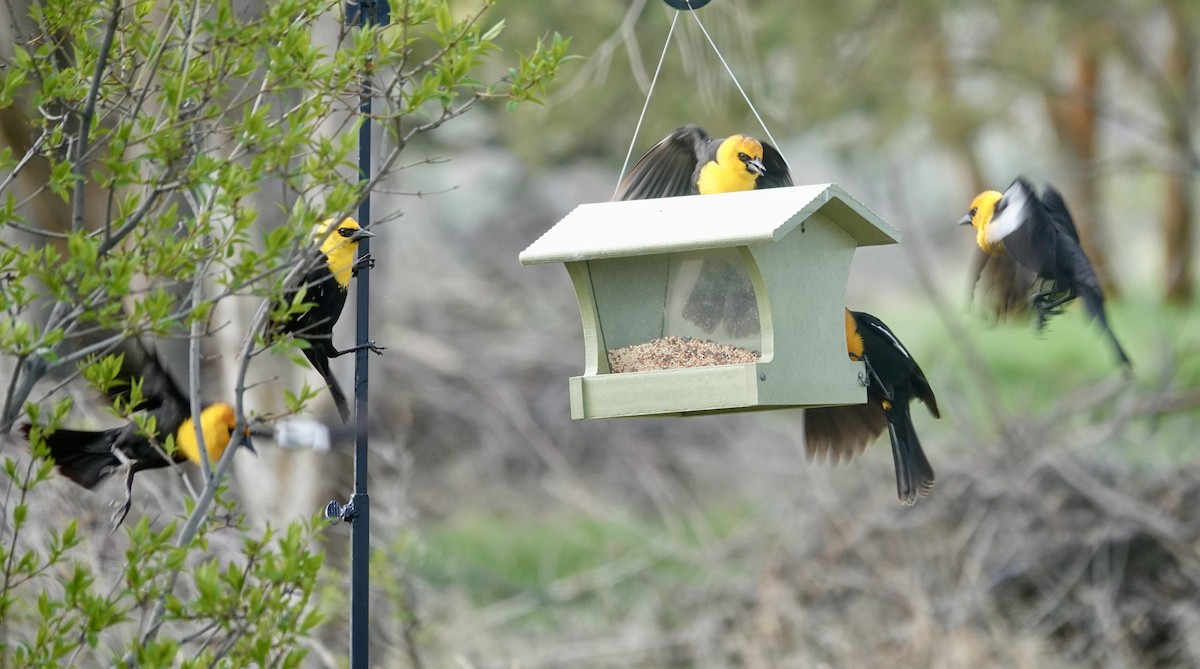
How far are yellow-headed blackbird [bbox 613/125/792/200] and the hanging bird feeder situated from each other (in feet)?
1.24

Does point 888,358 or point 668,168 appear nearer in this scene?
point 888,358

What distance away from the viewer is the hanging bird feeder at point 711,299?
3119 mm

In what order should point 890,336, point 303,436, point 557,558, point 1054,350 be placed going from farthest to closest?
point 1054,350 → point 557,558 → point 890,336 → point 303,436

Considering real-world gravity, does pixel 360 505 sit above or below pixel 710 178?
below

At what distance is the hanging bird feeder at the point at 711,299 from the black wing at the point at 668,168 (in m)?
0.75

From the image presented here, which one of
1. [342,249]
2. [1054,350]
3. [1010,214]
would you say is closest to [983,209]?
[1010,214]

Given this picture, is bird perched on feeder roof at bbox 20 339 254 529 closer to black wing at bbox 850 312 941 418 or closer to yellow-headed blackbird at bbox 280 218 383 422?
yellow-headed blackbird at bbox 280 218 383 422

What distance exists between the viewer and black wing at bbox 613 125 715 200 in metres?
4.16

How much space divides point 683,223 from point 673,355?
14.4 inches

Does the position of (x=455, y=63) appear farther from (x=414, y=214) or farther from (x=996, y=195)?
(x=414, y=214)

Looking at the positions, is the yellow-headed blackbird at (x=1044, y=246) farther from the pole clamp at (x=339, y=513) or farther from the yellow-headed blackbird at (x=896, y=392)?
the pole clamp at (x=339, y=513)

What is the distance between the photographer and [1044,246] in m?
3.99

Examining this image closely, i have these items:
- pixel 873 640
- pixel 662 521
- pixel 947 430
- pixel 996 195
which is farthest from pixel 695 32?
pixel 662 521

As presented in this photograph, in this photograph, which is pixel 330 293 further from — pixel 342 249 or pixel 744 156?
pixel 744 156
